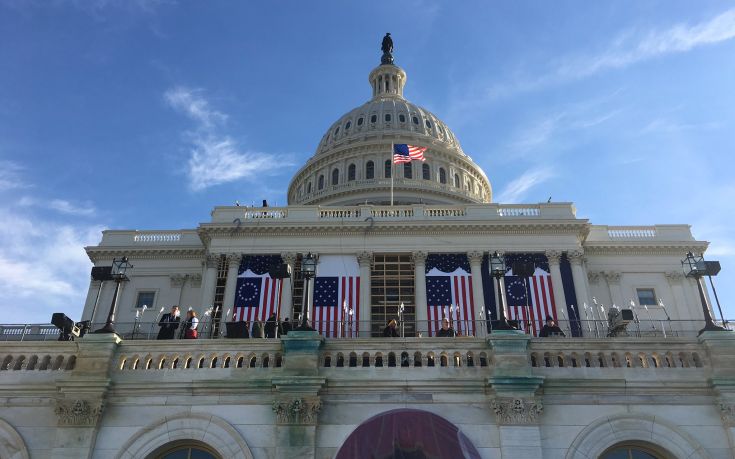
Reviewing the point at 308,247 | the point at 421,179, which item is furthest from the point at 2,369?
the point at 421,179

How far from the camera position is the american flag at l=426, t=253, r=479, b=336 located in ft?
142

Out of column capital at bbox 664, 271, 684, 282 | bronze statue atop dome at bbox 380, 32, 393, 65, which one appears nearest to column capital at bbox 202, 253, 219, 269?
column capital at bbox 664, 271, 684, 282

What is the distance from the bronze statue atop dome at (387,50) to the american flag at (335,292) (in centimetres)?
6333

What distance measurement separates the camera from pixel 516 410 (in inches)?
601

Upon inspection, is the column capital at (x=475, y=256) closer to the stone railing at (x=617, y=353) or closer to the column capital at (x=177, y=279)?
the column capital at (x=177, y=279)

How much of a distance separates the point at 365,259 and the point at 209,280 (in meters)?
11.0

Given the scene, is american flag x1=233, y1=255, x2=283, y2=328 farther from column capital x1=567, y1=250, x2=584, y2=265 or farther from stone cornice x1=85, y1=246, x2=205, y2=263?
column capital x1=567, y1=250, x2=584, y2=265

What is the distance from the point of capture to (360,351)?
16.3m

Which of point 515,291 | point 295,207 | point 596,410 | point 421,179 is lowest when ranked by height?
point 596,410

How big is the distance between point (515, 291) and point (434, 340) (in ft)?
93.6

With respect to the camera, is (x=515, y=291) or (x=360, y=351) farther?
(x=515, y=291)

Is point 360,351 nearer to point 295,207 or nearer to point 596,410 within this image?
point 596,410

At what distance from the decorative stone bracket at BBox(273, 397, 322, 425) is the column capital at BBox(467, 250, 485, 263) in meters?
31.6

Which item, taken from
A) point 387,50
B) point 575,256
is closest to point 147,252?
point 575,256
